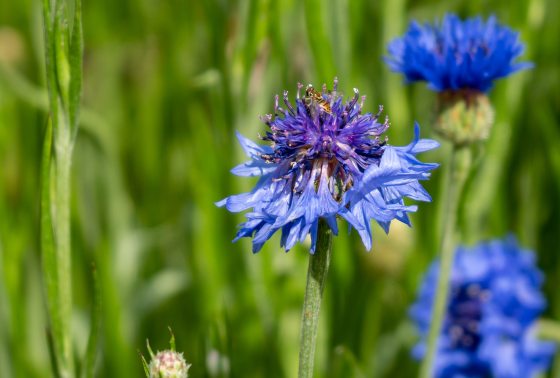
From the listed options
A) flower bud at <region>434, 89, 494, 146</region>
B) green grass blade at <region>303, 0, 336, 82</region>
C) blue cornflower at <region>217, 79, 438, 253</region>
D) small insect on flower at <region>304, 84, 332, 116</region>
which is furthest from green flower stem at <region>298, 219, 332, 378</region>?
green grass blade at <region>303, 0, 336, 82</region>

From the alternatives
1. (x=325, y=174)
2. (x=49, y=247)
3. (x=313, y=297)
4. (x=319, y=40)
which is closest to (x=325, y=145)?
(x=325, y=174)

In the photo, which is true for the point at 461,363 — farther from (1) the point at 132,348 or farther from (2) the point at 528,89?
(2) the point at 528,89

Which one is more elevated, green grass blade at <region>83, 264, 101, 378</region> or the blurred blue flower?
the blurred blue flower

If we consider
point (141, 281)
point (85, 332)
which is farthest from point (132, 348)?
point (141, 281)

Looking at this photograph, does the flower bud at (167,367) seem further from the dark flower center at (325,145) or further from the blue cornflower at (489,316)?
the blue cornflower at (489,316)

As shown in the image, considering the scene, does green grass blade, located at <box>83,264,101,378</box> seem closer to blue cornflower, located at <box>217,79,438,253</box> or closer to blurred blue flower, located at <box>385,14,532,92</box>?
blue cornflower, located at <box>217,79,438,253</box>

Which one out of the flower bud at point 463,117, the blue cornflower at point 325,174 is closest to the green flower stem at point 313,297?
the blue cornflower at point 325,174

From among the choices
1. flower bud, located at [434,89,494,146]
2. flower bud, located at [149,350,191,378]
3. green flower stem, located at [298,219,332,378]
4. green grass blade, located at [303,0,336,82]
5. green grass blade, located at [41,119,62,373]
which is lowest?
flower bud, located at [149,350,191,378]
